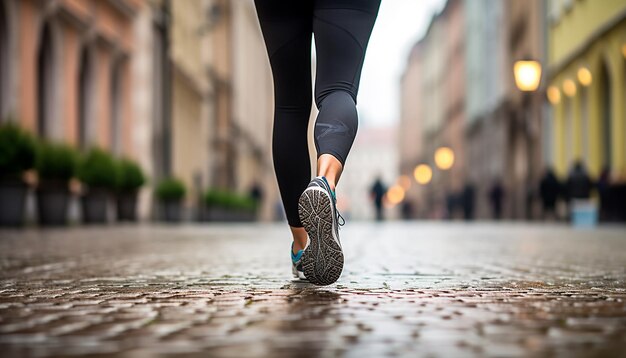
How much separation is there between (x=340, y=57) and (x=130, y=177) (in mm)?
17682

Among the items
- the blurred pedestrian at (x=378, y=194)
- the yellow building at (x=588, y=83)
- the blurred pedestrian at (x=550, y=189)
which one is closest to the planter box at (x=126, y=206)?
the yellow building at (x=588, y=83)

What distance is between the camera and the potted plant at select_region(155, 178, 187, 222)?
88.6ft

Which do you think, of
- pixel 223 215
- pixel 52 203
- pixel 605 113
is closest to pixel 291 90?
pixel 52 203

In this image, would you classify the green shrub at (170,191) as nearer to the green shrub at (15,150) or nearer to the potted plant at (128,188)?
the potted plant at (128,188)

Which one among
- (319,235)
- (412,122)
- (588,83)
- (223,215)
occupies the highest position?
(412,122)

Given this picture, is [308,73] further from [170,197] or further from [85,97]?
[170,197]

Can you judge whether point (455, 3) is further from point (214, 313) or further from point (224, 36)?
point (214, 313)

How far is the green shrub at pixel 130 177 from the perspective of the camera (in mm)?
21391

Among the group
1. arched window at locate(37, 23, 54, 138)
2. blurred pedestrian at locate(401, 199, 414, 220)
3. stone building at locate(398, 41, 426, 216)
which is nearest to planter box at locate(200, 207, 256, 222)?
arched window at locate(37, 23, 54, 138)

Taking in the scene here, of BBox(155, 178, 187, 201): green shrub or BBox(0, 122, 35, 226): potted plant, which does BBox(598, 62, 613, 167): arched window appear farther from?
BBox(0, 122, 35, 226): potted plant

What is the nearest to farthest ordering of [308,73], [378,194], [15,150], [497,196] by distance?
[308,73]
[15,150]
[378,194]
[497,196]

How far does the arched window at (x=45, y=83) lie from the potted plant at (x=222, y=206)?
37.5 feet

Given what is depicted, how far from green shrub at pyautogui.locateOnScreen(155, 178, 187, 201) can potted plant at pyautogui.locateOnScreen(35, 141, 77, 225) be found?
9381 millimetres

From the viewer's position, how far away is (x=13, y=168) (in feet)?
49.0
